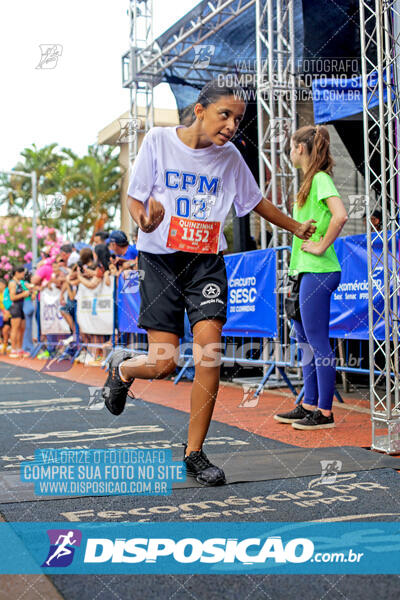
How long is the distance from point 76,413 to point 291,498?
10.2ft

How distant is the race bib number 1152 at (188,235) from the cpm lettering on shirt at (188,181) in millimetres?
163

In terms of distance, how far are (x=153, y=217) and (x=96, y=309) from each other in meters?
7.52

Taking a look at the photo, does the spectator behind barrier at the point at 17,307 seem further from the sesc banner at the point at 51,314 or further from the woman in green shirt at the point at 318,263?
the woman in green shirt at the point at 318,263

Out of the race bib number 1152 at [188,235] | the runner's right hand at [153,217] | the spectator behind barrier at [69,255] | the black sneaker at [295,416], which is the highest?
the runner's right hand at [153,217]

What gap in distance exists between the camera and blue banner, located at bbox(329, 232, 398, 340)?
5594mm

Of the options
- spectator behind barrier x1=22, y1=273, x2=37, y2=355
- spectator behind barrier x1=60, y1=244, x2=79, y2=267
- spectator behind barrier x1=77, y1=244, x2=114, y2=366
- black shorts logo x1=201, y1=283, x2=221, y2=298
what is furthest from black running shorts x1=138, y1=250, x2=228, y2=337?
spectator behind barrier x1=22, y1=273, x2=37, y2=355

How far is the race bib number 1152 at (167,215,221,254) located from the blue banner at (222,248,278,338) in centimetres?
339

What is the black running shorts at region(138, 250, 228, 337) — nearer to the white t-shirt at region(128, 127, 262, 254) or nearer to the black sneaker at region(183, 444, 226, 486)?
the white t-shirt at region(128, 127, 262, 254)

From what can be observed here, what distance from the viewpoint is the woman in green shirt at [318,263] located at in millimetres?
4594

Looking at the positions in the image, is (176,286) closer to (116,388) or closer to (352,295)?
(116,388)

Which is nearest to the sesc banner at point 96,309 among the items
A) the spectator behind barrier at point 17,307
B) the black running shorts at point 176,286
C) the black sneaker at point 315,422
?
the spectator behind barrier at point 17,307

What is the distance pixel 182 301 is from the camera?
3367 mm

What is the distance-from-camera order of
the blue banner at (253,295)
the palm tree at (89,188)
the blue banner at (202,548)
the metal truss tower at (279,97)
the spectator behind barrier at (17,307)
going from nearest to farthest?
the blue banner at (202,548), the blue banner at (253,295), the metal truss tower at (279,97), the spectator behind barrier at (17,307), the palm tree at (89,188)

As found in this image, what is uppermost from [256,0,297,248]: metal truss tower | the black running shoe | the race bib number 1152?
[256,0,297,248]: metal truss tower
